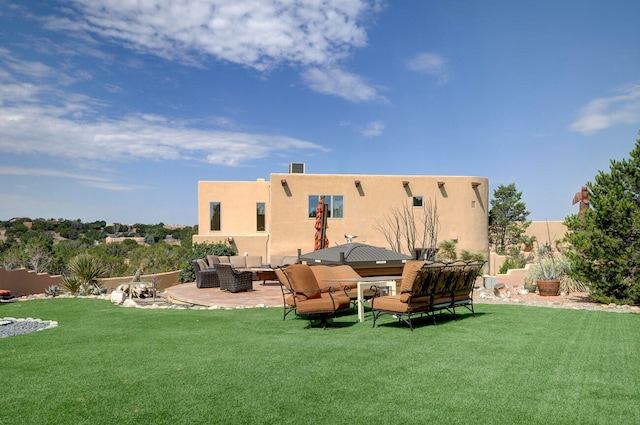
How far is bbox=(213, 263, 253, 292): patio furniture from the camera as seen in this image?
1368cm

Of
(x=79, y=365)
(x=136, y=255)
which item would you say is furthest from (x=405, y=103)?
(x=79, y=365)

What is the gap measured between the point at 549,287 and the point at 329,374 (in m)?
9.65

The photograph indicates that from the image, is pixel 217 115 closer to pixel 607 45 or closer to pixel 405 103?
pixel 405 103

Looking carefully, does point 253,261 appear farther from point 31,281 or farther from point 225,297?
point 31,281

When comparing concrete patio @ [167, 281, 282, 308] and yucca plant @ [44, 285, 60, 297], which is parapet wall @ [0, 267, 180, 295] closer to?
yucca plant @ [44, 285, 60, 297]

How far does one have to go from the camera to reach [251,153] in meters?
28.0

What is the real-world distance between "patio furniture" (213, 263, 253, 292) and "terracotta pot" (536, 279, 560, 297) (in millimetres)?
8250

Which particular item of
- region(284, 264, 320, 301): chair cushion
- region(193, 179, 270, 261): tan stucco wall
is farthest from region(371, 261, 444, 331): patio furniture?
region(193, 179, 270, 261): tan stucco wall

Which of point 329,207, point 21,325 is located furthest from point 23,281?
point 329,207

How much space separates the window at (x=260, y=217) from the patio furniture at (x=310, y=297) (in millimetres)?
16078

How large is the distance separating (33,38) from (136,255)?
15563 mm

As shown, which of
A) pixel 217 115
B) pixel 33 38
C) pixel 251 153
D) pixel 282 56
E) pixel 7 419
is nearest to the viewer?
pixel 7 419

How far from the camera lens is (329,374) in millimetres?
4926

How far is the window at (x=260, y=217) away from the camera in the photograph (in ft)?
80.8
